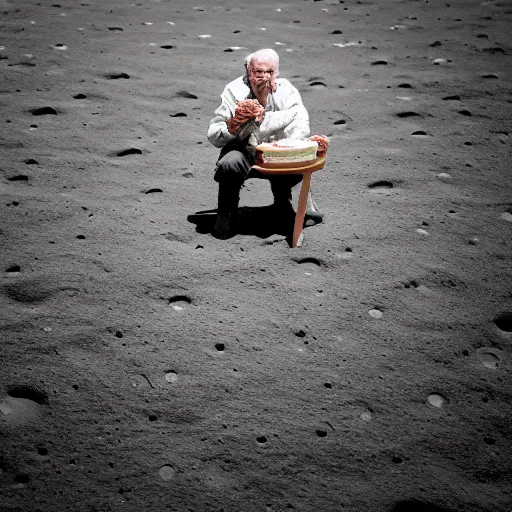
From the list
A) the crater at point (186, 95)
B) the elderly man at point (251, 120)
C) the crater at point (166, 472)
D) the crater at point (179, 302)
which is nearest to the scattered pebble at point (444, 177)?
the elderly man at point (251, 120)

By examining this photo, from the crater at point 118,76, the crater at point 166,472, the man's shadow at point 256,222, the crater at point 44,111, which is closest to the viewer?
the crater at point 166,472

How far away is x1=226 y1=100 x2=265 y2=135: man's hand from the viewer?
275cm

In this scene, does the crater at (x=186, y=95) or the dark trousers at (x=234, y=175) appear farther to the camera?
the crater at (x=186, y=95)

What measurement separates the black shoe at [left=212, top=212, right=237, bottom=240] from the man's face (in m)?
0.78

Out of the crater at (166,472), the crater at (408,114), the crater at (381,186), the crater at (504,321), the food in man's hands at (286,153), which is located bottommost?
the crater at (166,472)

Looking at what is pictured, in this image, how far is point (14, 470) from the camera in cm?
203

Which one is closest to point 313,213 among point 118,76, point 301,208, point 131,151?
point 301,208

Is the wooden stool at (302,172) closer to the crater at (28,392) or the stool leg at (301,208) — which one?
the stool leg at (301,208)

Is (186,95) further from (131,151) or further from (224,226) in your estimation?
(224,226)

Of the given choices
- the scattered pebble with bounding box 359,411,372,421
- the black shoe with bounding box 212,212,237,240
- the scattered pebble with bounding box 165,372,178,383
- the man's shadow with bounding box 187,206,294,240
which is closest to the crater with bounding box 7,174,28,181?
the man's shadow with bounding box 187,206,294,240

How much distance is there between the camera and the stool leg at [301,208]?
301 centimetres

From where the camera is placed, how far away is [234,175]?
2.97 metres

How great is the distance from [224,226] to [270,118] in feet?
2.39

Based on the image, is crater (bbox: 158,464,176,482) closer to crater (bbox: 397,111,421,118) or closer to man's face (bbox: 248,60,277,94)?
man's face (bbox: 248,60,277,94)
